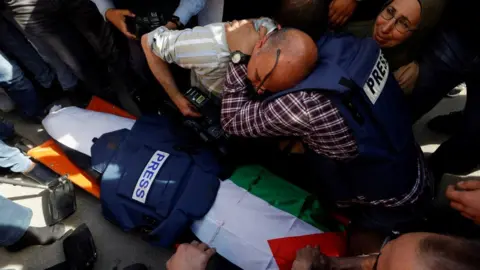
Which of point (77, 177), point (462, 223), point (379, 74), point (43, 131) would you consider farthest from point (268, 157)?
point (43, 131)

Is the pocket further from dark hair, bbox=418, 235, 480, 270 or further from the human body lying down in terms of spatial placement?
dark hair, bbox=418, 235, 480, 270

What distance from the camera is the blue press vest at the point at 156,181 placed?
5.77 ft

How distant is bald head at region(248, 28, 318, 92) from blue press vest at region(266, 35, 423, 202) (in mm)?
40

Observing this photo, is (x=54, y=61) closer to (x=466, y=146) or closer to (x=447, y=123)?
(x=466, y=146)

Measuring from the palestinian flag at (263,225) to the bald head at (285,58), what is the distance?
2.05 ft

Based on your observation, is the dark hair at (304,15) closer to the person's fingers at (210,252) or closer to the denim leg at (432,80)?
the denim leg at (432,80)

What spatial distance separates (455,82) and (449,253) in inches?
49.1

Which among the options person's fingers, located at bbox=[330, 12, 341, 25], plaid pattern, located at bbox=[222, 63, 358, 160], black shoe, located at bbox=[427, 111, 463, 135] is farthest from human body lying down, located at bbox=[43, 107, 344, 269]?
black shoe, located at bbox=[427, 111, 463, 135]

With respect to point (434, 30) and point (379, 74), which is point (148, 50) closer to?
point (379, 74)

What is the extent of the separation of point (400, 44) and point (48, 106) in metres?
2.26

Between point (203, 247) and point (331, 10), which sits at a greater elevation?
point (331, 10)

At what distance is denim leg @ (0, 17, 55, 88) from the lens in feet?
7.45

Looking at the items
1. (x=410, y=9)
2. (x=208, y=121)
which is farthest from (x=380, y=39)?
(x=208, y=121)

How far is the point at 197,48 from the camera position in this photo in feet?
5.28
